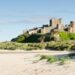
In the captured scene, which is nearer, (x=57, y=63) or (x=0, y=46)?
(x=57, y=63)

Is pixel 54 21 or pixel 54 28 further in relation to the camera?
pixel 54 21

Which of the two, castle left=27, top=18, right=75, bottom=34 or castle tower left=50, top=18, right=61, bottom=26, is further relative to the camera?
castle tower left=50, top=18, right=61, bottom=26

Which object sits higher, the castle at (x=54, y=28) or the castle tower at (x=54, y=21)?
the castle tower at (x=54, y=21)

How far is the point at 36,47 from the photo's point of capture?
53500 millimetres

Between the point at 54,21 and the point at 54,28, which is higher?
the point at 54,21

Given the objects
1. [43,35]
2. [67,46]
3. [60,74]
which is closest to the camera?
[60,74]

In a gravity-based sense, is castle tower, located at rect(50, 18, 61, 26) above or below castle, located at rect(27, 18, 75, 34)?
above

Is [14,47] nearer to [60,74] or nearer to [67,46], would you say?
[67,46]

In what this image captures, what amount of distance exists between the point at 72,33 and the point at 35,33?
7.31 meters

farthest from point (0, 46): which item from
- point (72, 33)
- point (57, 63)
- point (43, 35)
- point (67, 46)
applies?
point (57, 63)

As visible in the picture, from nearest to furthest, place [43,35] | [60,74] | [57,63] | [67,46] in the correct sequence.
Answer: [60,74], [57,63], [67,46], [43,35]

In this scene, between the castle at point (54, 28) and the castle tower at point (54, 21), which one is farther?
the castle tower at point (54, 21)

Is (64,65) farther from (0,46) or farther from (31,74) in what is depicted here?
(0,46)

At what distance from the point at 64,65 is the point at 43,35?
175 feet
